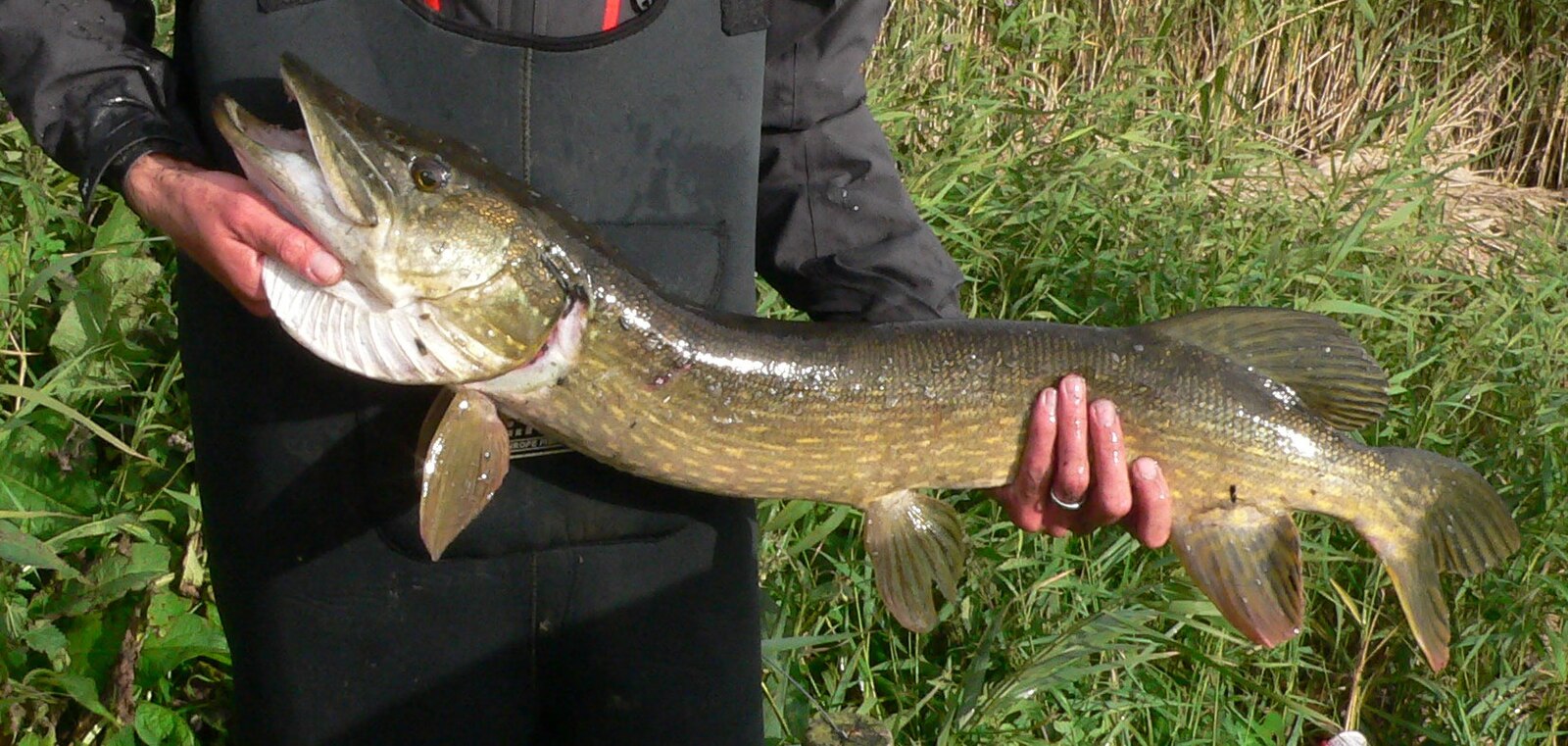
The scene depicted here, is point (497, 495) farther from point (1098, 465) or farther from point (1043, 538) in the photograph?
point (1043, 538)

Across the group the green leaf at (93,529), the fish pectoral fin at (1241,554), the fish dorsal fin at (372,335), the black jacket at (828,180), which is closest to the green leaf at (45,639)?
the green leaf at (93,529)

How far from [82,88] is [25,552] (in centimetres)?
91

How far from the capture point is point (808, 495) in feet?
6.82

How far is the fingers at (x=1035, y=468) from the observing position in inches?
80.4

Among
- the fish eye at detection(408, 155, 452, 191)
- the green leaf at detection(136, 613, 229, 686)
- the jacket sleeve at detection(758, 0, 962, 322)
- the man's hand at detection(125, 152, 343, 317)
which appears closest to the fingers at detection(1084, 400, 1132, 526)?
the jacket sleeve at detection(758, 0, 962, 322)

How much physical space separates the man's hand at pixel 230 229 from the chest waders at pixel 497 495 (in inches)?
6.0

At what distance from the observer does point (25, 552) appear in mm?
2342

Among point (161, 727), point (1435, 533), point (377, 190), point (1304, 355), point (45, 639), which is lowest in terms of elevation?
point (161, 727)

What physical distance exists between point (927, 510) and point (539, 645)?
0.59 metres

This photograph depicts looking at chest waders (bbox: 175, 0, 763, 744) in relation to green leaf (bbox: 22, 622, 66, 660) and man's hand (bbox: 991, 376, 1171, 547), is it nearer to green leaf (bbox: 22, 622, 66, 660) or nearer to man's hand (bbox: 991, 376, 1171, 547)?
man's hand (bbox: 991, 376, 1171, 547)

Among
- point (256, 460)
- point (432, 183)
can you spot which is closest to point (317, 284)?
point (432, 183)

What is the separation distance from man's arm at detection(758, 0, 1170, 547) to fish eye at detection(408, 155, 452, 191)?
57 centimetres

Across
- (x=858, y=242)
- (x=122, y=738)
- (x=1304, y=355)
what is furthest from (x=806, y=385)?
(x=122, y=738)

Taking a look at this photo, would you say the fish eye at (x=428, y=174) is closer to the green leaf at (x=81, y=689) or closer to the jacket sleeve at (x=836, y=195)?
the jacket sleeve at (x=836, y=195)
